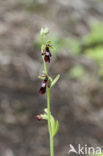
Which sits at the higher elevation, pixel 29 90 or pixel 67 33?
pixel 67 33

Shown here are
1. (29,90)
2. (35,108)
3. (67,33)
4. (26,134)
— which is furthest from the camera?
(67,33)

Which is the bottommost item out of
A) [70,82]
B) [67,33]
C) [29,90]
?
[29,90]

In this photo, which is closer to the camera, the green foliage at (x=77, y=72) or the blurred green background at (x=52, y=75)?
the blurred green background at (x=52, y=75)

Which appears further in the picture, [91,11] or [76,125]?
[91,11]

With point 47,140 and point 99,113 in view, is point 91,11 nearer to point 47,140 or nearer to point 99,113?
point 99,113

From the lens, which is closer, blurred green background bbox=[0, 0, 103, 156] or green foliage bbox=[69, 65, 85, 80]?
blurred green background bbox=[0, 0, 103, 156]

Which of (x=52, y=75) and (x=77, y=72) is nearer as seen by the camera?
(x=52, y=75)

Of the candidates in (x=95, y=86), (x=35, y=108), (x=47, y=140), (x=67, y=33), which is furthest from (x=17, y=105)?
A: (x=67, y=33)
